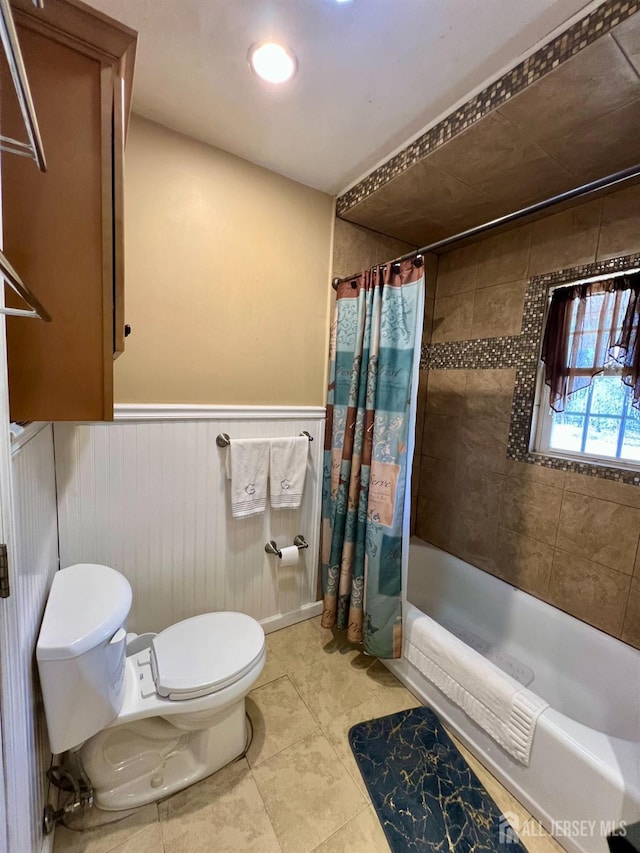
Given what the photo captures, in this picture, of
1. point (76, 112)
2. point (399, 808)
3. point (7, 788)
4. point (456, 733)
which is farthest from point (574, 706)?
point (76, 112)

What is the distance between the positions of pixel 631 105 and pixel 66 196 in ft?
5.43

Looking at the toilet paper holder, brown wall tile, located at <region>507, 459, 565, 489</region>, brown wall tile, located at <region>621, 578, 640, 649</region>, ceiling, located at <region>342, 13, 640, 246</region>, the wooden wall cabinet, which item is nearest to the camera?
the wooden wall cabinet

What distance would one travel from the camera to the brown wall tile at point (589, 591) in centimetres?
151

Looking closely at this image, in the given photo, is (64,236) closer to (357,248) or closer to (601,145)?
(357,248)

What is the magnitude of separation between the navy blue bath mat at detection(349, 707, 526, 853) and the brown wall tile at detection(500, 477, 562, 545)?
3.34 ft

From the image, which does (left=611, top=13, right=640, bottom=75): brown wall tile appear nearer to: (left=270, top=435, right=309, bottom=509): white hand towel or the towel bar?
(left=270, top=435, right=309, bottom=509): white hand towel

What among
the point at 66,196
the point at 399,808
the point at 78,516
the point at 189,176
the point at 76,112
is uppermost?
the point at 189,176

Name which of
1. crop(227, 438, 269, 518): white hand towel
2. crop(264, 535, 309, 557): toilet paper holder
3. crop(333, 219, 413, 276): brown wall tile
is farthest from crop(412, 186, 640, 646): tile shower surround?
crop(227, 438, 269, 518): white hand towel

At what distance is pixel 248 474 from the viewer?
1.64 meters

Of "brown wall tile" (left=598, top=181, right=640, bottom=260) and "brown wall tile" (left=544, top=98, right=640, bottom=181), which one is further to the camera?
"brown wall tile" (left=598, top=181, right=640, bottom=260)

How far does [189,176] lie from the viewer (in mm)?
1419

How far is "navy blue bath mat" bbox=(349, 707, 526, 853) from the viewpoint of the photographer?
1.06 m

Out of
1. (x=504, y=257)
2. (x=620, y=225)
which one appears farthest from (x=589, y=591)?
(x=504, y=257)

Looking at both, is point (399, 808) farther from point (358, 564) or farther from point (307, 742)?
point (358, 564)
